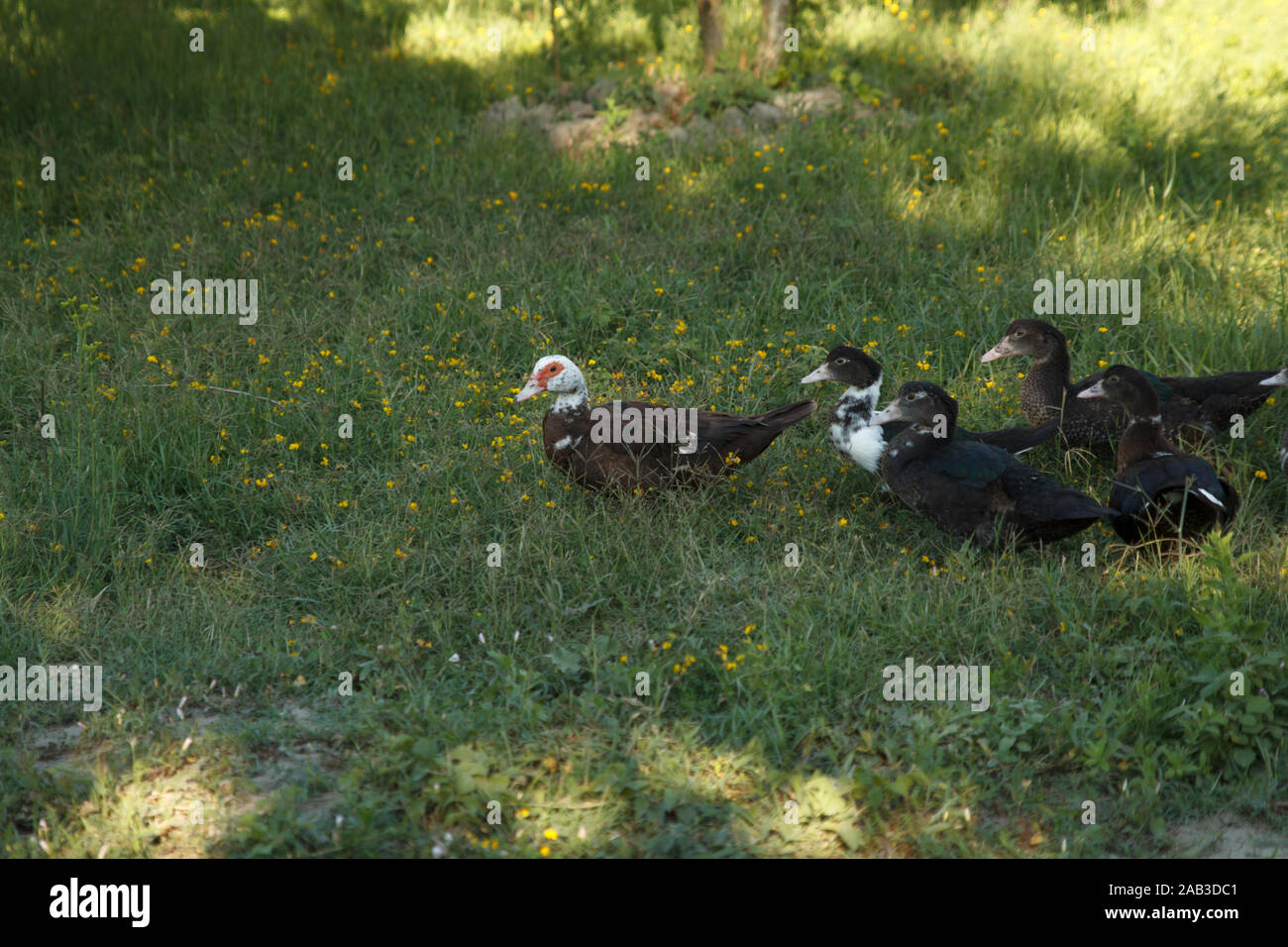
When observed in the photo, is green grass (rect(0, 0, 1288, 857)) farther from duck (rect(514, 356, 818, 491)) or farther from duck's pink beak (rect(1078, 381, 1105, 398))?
duck's pink beak (rect(1078, 381, 1105, 398))

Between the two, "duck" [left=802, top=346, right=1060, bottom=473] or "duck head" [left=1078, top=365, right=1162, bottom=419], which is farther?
"duck" [left=802, top=346, right=1060, bottom=473]

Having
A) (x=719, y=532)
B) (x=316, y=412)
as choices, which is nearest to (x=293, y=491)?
(x=316, y=412)

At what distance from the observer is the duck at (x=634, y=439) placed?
5.50 m

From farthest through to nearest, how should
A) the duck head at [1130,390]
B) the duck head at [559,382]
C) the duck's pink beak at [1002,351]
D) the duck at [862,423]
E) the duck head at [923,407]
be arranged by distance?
the duck's pink beak at [1002,351]
the duck at [862,423]
the duck head at [559,382]
the duck head at [923,407]
the duck head at [1130,390]

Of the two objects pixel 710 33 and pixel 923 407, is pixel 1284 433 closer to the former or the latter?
pixel 923 407

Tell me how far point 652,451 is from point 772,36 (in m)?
5.41

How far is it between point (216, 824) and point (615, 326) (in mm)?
4343

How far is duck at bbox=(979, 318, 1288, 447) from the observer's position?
571 cm

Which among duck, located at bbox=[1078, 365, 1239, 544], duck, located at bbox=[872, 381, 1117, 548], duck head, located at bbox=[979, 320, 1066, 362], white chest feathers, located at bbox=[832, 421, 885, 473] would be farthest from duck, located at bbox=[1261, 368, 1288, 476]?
white chest feathers, located at bbox=[832, 421, 885, 473]

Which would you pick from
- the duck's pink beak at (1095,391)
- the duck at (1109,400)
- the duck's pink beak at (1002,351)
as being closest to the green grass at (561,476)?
the duck at (1109,400)

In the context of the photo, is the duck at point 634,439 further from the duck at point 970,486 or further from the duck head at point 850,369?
the duck at point 970,486

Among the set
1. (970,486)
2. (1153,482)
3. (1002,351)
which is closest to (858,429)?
(970,486)

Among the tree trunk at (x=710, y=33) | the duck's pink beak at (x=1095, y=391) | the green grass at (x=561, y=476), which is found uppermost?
the tree trunk at (x=710, y=33)

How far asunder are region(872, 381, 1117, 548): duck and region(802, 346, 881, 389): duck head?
0.99 feet
